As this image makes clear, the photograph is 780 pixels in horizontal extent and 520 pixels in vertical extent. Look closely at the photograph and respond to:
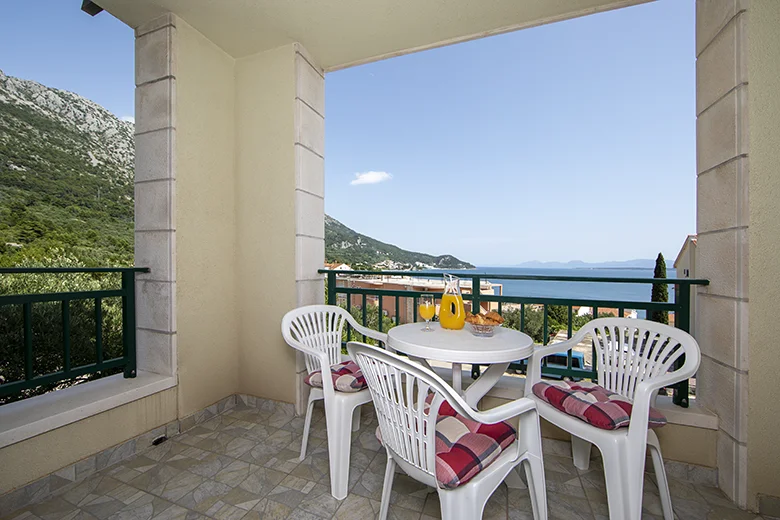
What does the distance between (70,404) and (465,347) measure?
85.8 inches

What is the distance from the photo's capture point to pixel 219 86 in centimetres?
264

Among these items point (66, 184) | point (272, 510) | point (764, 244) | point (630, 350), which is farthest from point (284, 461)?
point (66, 184)

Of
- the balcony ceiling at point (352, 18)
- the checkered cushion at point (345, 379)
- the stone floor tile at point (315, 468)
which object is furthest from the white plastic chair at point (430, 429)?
the balcony ceiling at point (352, 18)

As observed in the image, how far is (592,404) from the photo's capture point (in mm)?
1401

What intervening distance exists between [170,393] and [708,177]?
367cm

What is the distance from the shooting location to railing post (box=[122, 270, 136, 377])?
2.22 m

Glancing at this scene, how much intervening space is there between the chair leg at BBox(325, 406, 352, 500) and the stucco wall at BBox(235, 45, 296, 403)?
1.07 metres

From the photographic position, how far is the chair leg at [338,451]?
160 cm

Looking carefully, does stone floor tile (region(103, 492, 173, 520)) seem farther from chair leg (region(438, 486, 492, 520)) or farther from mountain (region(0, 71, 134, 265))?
mountain (region(0, 71, 134, 265))

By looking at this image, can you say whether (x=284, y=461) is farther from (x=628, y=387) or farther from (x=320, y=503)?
(x=628, y=387)

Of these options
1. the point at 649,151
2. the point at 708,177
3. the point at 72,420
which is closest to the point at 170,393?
the point at 72,420

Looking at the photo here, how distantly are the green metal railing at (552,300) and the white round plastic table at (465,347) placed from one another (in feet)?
1.42

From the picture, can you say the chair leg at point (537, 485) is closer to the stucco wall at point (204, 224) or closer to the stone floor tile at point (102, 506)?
the stone floor tile at point (102, 506)

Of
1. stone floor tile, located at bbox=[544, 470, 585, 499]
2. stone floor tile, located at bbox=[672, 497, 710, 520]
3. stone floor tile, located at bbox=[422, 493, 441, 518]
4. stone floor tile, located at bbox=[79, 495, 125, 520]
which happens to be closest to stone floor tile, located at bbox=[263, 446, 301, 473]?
stone floor tile, located at bbox=[79, 495, 125, 520]
